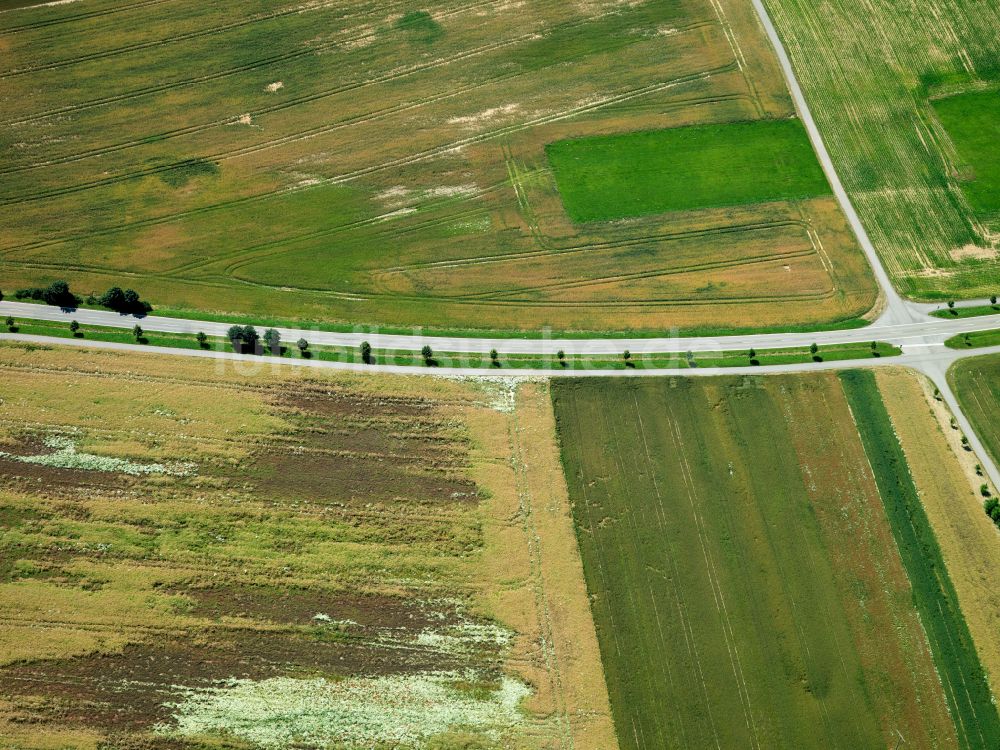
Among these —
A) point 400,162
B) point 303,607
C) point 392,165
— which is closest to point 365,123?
point 392,165

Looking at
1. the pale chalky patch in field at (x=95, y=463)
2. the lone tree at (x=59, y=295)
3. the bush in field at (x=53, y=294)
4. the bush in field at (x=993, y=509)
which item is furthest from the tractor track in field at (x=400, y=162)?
the bush in field at (x=993, y=509)

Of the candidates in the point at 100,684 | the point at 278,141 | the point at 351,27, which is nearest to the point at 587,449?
the point at 100,684

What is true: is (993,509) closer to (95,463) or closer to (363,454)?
(363,454)

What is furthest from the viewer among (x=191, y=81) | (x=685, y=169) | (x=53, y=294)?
(x=191, y=81)

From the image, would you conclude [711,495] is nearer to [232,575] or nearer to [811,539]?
[811,539]

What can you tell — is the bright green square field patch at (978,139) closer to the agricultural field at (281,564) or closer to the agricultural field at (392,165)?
the agricultural field at (392,165)

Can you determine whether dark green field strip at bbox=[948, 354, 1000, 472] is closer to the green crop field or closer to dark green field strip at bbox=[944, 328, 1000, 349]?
dark green field strip at bbox=[944, 328, 1000, 349]
